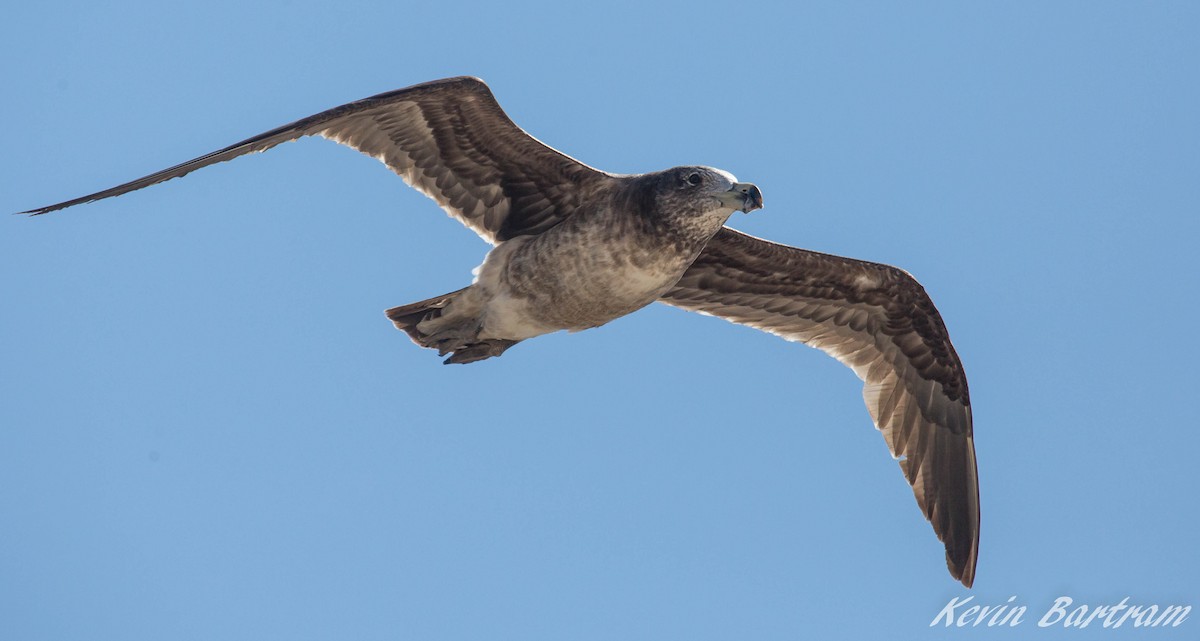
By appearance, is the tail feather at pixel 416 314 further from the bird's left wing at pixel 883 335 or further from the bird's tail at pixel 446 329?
the bird's left wing at pixel 883 335

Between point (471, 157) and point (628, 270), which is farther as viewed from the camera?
point (471, 157)

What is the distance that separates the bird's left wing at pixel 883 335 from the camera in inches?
478

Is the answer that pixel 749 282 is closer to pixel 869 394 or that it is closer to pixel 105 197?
pixel 869 394

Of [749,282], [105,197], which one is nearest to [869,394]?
[749,282]

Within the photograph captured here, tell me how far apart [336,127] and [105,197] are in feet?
6.08

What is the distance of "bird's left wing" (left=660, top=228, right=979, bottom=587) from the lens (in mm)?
12148

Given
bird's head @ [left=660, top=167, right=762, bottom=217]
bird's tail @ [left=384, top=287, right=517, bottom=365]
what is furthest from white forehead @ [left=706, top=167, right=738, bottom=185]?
bird's tail @ [left=384, top=287, right=517, bottom=365]

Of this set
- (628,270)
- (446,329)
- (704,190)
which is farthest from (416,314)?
(704,190)

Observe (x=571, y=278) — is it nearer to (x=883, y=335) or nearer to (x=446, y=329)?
(x=446, y=329)

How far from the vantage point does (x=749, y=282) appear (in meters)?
12.3

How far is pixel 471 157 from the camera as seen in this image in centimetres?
1115

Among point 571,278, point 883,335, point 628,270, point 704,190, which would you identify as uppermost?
point 704,190

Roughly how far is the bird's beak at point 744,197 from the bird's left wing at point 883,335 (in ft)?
6.04

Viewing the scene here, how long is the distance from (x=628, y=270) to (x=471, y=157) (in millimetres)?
1687
